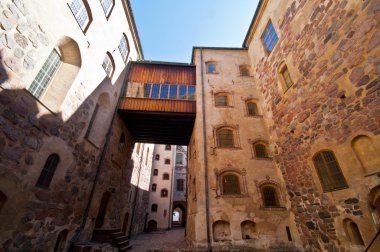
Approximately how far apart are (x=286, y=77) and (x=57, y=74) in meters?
10.9

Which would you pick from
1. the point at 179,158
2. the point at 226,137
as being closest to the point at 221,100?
the point at 226,137

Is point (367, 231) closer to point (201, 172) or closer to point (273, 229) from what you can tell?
point (273, 229)

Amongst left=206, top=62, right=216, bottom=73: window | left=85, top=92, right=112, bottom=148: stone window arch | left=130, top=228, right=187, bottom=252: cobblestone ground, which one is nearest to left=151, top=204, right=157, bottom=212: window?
left=130, top=228, right=187, bottom=252: cobblestone ground

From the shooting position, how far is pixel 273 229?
8.60 m

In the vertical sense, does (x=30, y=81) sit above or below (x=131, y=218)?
above

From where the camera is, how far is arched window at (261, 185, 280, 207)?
30.4 ft

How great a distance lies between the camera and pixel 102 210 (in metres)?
10.8

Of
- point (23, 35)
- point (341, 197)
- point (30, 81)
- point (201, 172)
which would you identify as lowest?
point (341, 197)

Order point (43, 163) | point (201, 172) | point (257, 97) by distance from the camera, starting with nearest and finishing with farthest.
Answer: point (43, 163) < point (201, 172) < point (257, 97)

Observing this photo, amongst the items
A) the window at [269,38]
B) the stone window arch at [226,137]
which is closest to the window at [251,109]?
the stone window arch at [226,137]

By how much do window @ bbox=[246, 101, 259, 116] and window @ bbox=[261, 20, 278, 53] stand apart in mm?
3473

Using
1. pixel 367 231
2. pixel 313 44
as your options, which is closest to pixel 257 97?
pixel 313 44

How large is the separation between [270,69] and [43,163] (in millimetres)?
12160

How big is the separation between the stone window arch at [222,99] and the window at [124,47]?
729 centimetres
